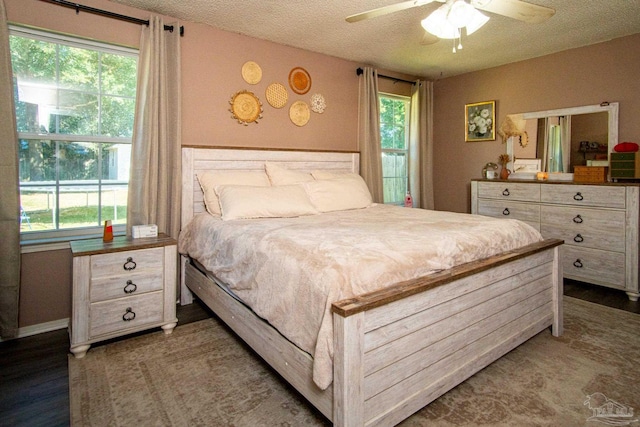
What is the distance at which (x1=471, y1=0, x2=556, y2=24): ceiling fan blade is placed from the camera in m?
2.01

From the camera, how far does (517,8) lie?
2062mm

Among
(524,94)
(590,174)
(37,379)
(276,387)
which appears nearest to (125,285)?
(37,379)

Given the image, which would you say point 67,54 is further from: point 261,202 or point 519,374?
point 519,374

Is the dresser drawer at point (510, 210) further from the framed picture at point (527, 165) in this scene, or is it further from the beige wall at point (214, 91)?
the beige wall at point (214, 91)

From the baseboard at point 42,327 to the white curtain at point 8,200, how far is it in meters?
0.09

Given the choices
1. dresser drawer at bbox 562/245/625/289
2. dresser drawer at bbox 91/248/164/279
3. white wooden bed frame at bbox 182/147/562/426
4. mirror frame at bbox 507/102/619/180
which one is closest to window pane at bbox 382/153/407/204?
mirror frame at bbox 507/102/619/180

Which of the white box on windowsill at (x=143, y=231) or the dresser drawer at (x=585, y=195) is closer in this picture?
the white box on windowsill at (x=143, y=231)

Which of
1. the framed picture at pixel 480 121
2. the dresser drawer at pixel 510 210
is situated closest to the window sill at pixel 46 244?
the dresser drawer at pixel 510 210

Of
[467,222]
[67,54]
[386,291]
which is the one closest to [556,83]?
[467,222]

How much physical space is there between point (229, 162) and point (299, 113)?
99 centimetres

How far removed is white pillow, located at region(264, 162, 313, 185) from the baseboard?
1.89 metres

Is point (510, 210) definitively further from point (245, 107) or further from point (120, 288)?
point (120, 288)

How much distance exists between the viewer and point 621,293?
3.34 metres

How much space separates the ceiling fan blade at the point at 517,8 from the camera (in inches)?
79.0
